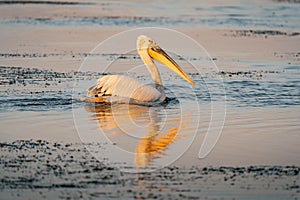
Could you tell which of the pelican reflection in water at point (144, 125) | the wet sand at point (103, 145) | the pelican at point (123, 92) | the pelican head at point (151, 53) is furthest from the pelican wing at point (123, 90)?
the pelican head at point (151, 53)

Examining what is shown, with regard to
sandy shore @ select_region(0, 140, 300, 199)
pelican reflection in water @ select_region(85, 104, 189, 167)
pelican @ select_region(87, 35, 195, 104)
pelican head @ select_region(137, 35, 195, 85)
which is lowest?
sandy shore @ select_region(0, 140, 300, 199)

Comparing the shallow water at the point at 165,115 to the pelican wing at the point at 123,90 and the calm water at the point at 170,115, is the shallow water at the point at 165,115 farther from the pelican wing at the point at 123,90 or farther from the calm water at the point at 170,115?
the pelican wing at the point at 123,90

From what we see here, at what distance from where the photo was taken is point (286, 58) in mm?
15867

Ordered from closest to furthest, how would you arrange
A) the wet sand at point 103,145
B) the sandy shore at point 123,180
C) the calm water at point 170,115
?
the sandy shore at point 123,180 → the wet sand at point 103,145 → the calm water at point 170,115

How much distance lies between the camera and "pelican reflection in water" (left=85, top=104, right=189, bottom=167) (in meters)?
8.30

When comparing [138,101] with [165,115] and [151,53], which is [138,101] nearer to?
[165,115]

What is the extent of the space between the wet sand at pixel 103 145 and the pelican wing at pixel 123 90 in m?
0.40

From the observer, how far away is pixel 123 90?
11414mm

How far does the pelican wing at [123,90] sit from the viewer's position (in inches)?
449

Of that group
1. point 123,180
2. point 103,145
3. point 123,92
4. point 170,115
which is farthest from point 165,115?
point 123,180

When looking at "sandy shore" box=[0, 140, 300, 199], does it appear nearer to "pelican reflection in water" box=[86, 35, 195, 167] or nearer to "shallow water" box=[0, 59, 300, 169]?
"shallow water" box=[0, 59, 300, 169]

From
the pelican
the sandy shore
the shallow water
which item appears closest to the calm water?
the shallow water

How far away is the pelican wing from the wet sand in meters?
0.40

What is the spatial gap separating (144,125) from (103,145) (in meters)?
1.48
